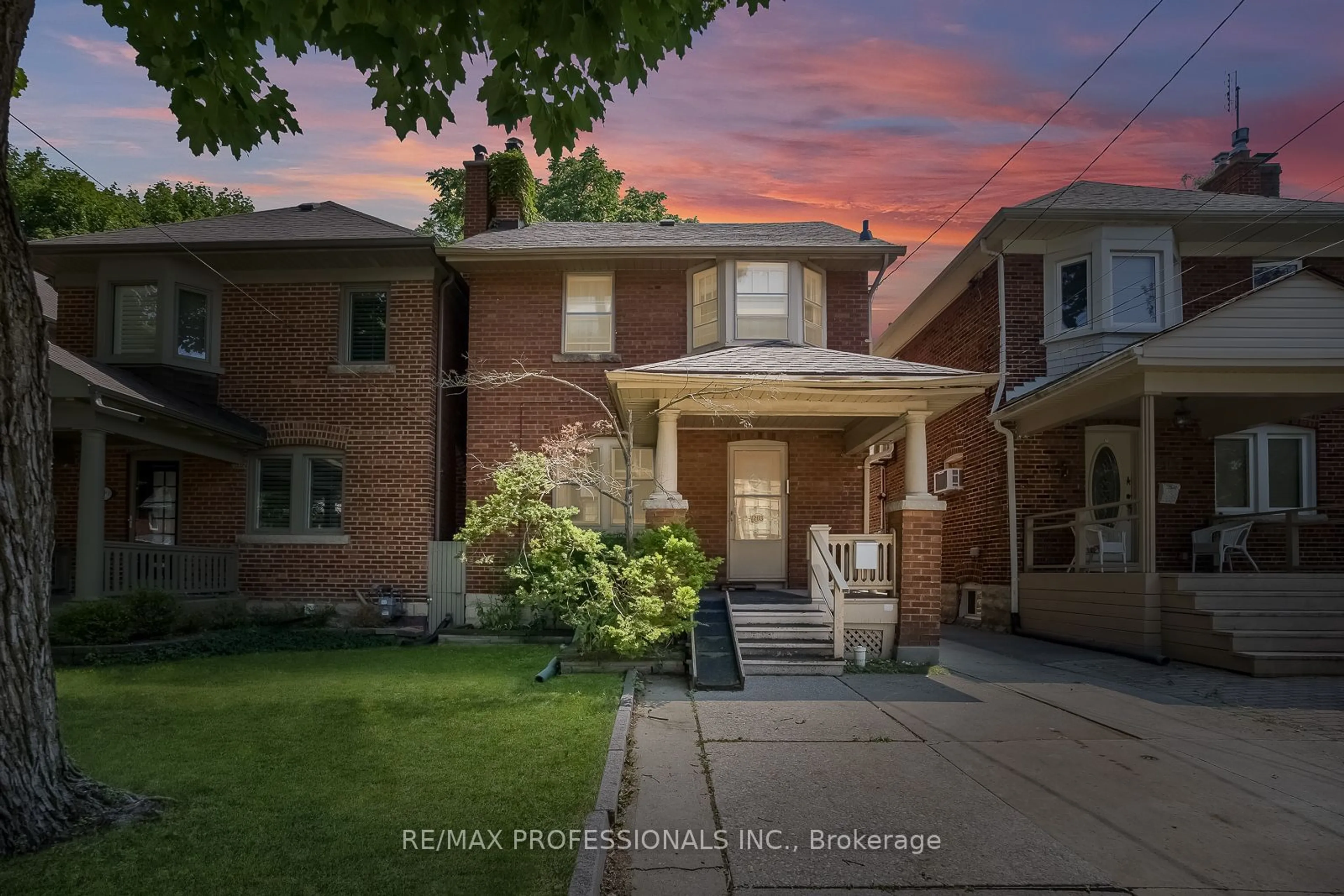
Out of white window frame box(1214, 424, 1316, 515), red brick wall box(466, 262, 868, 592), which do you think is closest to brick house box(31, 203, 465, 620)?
red brick wall box(466, 262, 868, 592)

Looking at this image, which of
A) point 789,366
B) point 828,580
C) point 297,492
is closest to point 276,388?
point 297,492

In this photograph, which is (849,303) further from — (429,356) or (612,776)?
(612,776)

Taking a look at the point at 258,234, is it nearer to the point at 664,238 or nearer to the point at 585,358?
the point at 585,358

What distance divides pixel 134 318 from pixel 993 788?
1453 centimetres

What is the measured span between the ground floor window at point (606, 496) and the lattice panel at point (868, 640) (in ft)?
15.3

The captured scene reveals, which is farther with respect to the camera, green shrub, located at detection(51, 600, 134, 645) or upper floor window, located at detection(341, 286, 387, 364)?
upper floor window, located at detection(341, 286, 387, 364)

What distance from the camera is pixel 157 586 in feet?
43.0

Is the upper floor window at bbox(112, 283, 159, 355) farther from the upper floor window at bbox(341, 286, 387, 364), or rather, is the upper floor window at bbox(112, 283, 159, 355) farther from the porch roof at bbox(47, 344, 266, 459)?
the upper floor window at bbox(341, 286, 387, 364)

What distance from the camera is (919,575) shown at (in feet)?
35.7

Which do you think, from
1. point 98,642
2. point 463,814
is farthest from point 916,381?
point 98,642

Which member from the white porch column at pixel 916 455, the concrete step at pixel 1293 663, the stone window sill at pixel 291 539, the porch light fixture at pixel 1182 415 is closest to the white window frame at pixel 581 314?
the stone window sill at pixel 291 539

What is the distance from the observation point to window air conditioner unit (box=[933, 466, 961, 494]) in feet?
57.1

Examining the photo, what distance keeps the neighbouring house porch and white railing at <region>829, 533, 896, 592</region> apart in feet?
30.3

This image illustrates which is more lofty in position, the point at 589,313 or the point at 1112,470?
the point at 589,313
